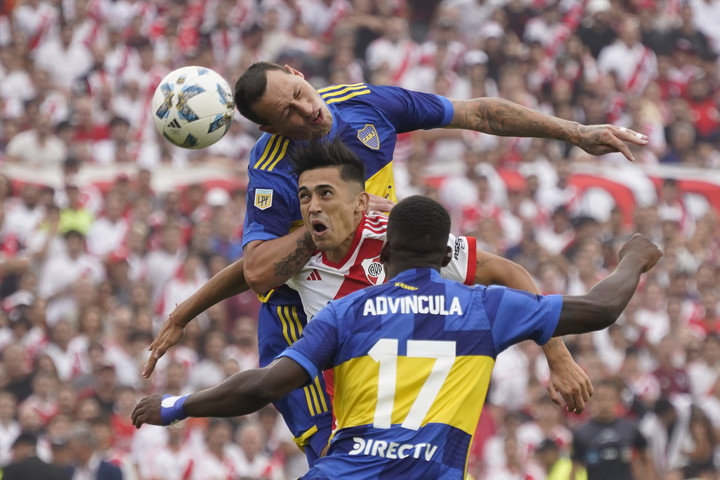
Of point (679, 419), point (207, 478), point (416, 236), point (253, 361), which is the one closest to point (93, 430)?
point (207, 478)

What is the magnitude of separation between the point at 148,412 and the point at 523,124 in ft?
9.02

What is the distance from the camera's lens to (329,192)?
6.05 m

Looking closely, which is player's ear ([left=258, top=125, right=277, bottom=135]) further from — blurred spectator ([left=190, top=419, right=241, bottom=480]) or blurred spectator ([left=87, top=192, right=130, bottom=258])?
blurred spectator ([left=87, top=192, right=130, bottom=258])

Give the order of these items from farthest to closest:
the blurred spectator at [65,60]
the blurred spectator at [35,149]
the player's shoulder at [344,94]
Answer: the blurred spectator at [65,60]
the blurred spectator at [35,149]
the player's shoulder at [344,94]

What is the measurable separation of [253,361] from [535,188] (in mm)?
4377

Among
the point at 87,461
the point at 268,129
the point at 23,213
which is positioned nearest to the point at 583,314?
the point at 268,129

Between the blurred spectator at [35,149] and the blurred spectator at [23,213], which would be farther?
the blurred spectator at [35,149]

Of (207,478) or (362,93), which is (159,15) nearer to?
(207,478)

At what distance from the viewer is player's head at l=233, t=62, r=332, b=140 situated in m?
6.31

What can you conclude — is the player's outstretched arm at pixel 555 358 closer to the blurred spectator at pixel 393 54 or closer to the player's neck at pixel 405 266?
the player's neck at pixel 405 266

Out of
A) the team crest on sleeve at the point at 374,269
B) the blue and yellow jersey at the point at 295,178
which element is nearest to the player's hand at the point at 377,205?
the team crest on sleeve at the point at 374,269

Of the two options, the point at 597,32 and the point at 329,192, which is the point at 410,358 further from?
the point at 597,32

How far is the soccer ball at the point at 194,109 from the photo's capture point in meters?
6.61

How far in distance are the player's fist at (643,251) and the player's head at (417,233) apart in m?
0.87
